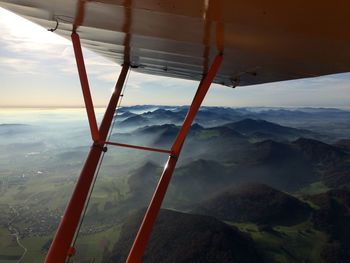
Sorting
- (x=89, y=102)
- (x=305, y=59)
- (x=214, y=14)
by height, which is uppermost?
(x=214, y=14)

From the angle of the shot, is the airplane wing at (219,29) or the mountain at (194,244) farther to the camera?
the mountain at (194,244)

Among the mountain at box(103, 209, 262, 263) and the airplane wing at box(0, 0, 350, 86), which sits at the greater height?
the airplane wing at box(0, 0, 350, 86)

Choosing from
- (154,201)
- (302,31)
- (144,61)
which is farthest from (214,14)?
(144,61)

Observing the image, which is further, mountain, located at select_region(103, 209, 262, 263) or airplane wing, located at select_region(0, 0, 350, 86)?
mountain, located at select_region(103, 209, 262, 263)

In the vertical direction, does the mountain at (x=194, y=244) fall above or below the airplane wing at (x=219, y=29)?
below

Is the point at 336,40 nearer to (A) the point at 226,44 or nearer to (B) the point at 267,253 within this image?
(A) the point at 226,44
